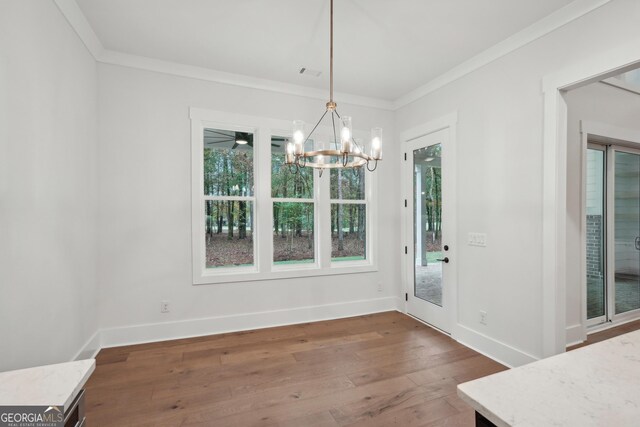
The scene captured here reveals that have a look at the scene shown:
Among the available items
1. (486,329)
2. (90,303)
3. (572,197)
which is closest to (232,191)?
(90,303)

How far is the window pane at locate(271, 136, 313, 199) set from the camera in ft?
12.8

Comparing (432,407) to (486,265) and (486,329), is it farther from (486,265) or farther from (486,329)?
(486,265)

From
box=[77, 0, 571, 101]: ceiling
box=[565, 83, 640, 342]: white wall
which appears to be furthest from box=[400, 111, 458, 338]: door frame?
box=[565, 83, 640, 342]: white wall

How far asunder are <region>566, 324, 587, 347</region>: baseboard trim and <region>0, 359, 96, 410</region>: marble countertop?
4001mm

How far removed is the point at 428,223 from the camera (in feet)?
12.7

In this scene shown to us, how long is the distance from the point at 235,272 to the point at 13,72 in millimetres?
2558

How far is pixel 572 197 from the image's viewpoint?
3199mm

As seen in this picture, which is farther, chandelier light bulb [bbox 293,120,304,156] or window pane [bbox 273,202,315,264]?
window pane [bbox 273,202,315,264]

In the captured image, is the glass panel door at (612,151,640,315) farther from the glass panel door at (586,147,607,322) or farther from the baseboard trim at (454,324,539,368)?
the baseboard trim at (454,324,539,368)

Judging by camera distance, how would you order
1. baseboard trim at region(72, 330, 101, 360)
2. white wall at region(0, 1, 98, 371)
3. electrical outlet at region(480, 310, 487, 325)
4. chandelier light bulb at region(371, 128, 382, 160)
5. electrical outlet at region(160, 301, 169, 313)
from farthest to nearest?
1. electrical outlet at region(160, 301, 169, 313)
2. electrical outlet at region(480, 310, 487, 325)
3. baseboard trim at region(72, 330, 101, 360)
4. chandelier light bulb at region(371, 128, 382, 160)
5. white wall at region(0, 1, 98, 371)

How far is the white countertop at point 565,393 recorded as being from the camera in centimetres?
76

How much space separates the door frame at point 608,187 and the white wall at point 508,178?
1.05m

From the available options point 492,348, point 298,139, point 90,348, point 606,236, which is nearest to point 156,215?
point 90,348

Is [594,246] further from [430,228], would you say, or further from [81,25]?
[81,25]
